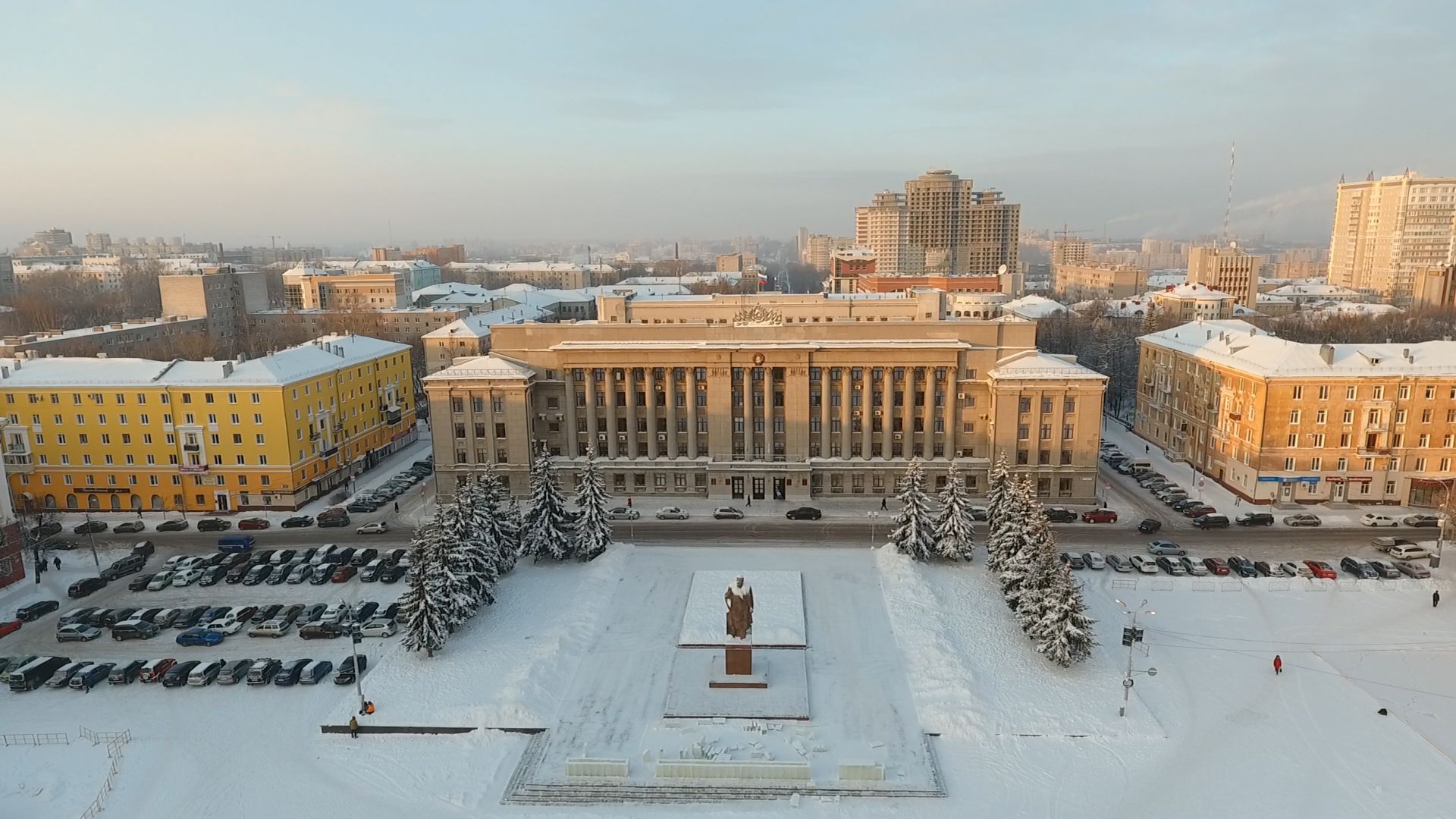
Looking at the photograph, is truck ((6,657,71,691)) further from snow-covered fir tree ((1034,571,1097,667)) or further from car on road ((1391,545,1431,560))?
car on road ((1391,545,1431,560))

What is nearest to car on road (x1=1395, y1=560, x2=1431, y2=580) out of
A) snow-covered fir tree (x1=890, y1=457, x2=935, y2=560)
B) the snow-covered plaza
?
the snow-covered plaza

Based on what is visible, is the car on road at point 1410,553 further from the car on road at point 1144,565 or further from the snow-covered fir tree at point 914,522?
the snow-covered fir tree at point 914,522

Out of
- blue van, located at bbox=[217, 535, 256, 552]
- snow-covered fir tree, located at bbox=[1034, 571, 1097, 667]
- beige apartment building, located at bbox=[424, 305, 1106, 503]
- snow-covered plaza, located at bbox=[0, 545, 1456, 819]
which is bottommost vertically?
snow-covered plaza, located at bbox=[0, 545, 1456, 819]

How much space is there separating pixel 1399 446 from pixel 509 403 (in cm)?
7111

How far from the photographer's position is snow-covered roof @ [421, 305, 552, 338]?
94812mm

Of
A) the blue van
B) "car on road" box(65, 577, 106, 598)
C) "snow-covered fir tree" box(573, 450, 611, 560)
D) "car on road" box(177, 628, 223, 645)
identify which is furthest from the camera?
the blue van

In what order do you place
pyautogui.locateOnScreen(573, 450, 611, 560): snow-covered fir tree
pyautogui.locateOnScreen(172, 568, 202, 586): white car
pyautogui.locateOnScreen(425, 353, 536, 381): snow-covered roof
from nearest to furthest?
pyautogui.locateOnScreen(172, 568, 202, 586): white car
pyautogui.locateOnScreen(573, 450, 611, 560): snow-covered fir tree
pyautogui.locateOnScreen(425, 353, 536, 381): snow-covered roof

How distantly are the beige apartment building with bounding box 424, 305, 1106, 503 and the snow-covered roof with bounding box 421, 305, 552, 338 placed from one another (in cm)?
1079

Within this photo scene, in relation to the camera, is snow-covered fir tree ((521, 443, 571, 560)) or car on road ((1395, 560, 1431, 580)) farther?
snow-covered fir tree ((521, 443, 571, 560))

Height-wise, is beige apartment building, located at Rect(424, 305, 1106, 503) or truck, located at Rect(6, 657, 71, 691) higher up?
beige apartment building, located at Rect(424, 305, 1106, 503)

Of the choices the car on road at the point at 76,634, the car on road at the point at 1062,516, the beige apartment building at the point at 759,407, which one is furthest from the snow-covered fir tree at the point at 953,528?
the car on road at the point at 76,634

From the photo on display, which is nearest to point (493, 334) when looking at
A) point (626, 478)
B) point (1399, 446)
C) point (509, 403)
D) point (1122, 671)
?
point (509, 403)

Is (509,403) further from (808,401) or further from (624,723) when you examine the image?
(624,723)

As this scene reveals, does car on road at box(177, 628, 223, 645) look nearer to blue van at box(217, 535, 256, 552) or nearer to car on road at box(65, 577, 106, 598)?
car on road at box(65, 577, 106, 598)
